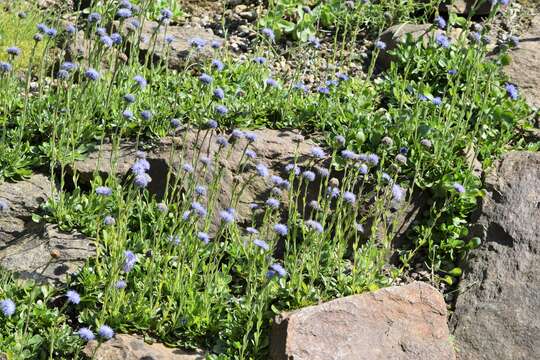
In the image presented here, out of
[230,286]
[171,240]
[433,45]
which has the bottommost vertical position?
[230,286]


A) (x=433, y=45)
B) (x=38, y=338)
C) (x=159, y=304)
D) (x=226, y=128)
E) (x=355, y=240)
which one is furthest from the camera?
(x=433, y=45)

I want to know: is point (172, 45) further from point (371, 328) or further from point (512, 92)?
point (371, 328)

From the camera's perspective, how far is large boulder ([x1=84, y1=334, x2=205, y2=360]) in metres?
4.53

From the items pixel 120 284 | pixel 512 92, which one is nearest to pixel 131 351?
pixel 120 284

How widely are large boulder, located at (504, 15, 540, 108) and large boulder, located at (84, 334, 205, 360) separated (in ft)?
11.5

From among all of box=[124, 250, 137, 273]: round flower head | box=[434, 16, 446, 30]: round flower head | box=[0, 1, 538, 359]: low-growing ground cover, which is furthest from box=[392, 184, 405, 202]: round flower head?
box=[434, 16, 446, 30]: round flower head

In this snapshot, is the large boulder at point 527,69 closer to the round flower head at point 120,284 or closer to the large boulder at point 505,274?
the large boulder at point 505,274

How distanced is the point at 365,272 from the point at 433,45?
2.48 metres

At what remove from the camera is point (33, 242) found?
5.17m

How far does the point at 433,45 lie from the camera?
6.94 metres

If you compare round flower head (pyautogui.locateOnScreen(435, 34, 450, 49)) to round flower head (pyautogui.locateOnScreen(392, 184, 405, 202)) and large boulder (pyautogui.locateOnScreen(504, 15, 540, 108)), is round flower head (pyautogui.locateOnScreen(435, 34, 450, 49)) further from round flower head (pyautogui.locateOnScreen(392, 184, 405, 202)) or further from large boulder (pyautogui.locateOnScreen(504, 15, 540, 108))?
round flower head (pyautogui.locateOnScreen(392, 184, 405, 202))

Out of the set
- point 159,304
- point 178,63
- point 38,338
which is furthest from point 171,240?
point 178,63

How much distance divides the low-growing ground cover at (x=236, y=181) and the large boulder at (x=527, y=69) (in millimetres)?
176

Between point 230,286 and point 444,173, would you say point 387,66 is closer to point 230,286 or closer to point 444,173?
point 444,173
